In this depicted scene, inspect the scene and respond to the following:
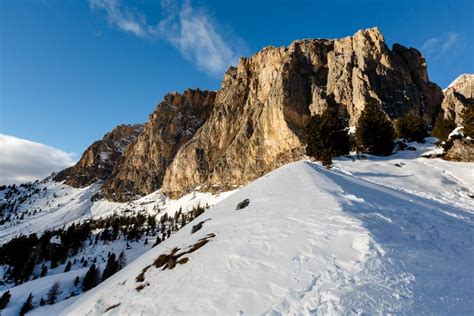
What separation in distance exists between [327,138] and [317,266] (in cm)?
4440

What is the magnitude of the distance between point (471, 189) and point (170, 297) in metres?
36.3

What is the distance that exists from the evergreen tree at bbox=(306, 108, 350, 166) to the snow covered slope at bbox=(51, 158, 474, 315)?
32760mm

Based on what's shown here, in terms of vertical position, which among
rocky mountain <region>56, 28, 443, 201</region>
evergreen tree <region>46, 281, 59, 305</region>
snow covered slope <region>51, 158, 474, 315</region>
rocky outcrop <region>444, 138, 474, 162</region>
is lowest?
evergreen tree <region>46, 281, 59, 305</region>

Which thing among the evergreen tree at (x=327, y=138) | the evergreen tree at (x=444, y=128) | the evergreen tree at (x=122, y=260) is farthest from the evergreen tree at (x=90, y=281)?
the evergreen tree at (x=444, y=128)

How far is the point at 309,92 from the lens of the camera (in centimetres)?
13125

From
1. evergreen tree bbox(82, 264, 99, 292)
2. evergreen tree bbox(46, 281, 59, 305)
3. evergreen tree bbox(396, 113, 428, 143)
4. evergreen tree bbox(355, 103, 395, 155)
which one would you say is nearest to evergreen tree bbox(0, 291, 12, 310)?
evergreen tree bbox(46, 281, 59, 305)

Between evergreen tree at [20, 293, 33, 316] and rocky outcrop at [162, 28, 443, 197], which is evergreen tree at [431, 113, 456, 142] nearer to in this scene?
rocky outcrop at [162, 28, 443, 197]

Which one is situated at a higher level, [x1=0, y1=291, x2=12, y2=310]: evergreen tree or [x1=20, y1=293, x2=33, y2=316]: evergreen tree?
[x1=0, y1=291, x2=12, y2=310]: evergreen tree

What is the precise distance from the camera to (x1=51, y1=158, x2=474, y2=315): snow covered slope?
855 centimetres

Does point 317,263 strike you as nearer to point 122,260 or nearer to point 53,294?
point 53,294

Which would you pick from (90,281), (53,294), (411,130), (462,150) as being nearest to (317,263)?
(462,150)

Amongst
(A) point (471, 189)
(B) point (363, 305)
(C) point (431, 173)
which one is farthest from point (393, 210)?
(C) point (431, 173)

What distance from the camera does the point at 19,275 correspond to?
270 ft

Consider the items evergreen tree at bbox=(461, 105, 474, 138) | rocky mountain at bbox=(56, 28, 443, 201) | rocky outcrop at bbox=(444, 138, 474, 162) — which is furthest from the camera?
rocky mountain at bbox=(56, 28, 443, 201)
